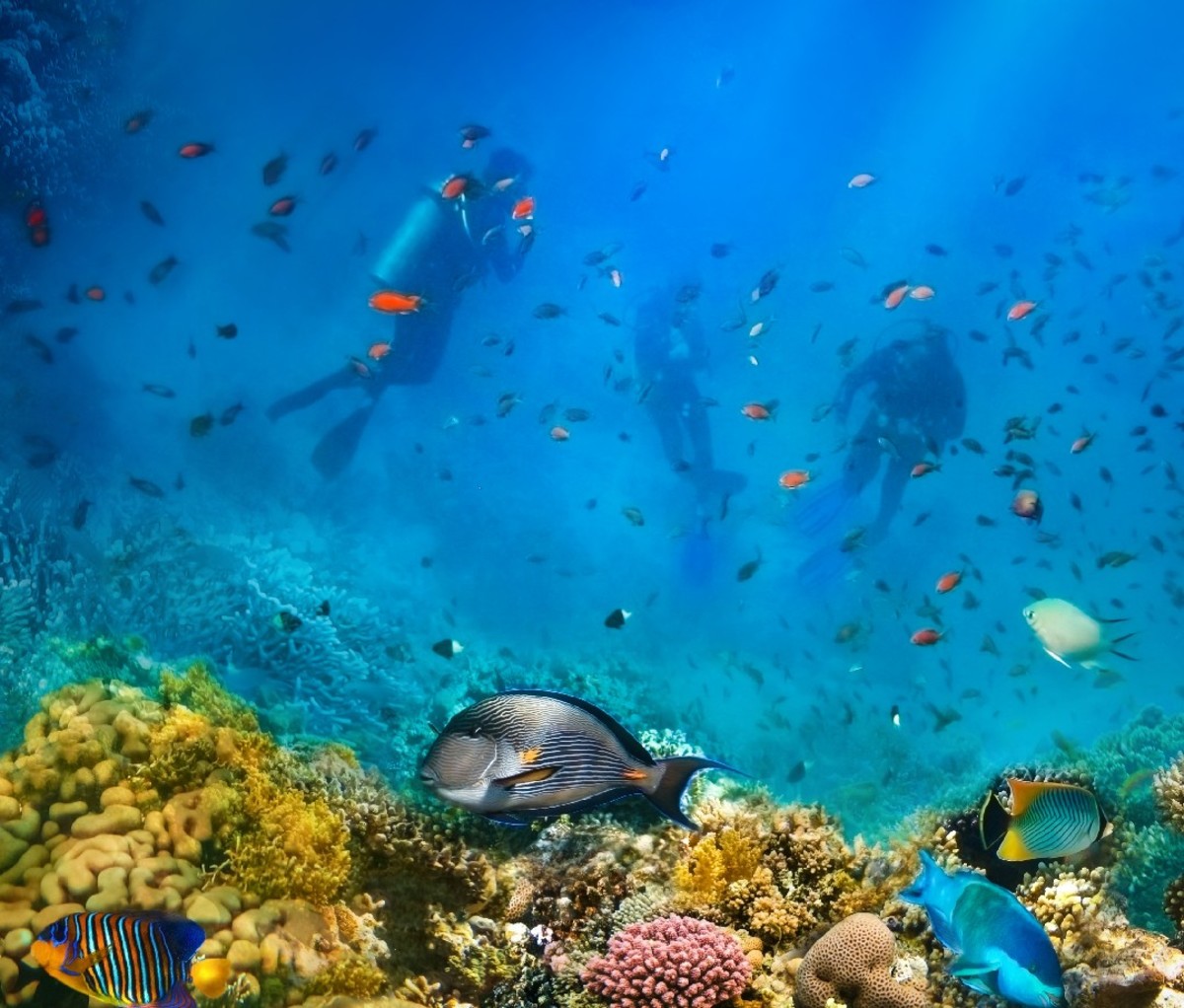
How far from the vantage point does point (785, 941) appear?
4.16 metres

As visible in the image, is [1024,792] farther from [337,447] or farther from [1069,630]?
[337,447]

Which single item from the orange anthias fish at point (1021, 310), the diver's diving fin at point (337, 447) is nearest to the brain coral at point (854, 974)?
the orange anthias fish at point (1021, 310)

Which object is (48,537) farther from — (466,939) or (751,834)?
(751,834)

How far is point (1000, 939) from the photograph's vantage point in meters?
2.45

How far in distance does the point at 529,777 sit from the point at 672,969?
1640 millimetres

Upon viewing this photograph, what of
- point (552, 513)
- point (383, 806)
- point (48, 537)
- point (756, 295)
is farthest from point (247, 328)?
point (383, 806)

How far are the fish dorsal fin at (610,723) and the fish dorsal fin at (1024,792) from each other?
1603mm

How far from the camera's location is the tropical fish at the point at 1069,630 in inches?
252

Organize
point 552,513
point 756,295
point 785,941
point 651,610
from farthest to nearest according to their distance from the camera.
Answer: point 552,513 → point 651,610 → point 756,295 → point 785,941

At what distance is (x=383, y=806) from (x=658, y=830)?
1.63 meters

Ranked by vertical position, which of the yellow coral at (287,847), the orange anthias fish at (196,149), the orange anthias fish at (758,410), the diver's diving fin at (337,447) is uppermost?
the orange anthias fish at (196,149)

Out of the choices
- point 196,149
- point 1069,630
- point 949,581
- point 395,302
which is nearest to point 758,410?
point 949,581

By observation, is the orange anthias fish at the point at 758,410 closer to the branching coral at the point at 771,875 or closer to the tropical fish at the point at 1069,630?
the tropical fish at the point at 1069,630

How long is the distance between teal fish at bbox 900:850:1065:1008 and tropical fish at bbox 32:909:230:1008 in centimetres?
248
